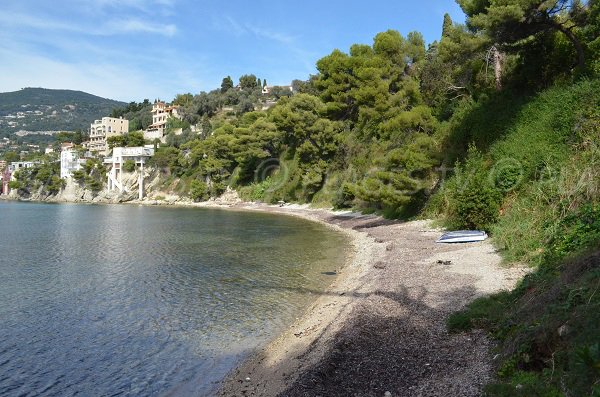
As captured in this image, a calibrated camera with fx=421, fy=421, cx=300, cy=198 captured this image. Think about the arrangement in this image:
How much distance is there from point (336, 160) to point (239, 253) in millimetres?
30071

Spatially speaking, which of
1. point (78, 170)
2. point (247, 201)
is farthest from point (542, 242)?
point (78, 170)

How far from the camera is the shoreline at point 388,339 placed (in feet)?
22.4

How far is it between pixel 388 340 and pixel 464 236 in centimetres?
1221

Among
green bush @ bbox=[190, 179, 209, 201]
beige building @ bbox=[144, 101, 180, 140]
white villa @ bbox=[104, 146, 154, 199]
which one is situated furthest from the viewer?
beige building @ bbox=[144, 101, 180, 140]

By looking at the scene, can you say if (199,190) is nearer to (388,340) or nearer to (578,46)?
(578,46)

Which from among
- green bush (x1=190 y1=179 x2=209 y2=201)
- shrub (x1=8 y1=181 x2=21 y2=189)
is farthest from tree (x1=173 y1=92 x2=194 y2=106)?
green bush (x1=190 y1=179 x2=209 y2=201)

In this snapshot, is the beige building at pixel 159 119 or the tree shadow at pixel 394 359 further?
the beige building at pixel 159 119

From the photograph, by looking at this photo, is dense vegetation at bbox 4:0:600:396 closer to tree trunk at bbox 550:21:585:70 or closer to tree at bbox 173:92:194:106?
tree trunk at bbox 550:21:585:70

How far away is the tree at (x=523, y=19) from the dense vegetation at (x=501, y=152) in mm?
68

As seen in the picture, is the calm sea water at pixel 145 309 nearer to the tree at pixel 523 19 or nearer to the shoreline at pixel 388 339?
the shoreline at pixel 388 339

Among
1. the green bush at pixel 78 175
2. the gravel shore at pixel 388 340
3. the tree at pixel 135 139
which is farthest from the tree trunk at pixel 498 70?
the green bush at pixel 78 175

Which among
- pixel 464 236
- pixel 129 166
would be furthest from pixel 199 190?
pixel 464 236

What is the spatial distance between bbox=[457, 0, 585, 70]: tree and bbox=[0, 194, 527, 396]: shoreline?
10134mm

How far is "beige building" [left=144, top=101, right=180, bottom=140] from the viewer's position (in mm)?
121938
